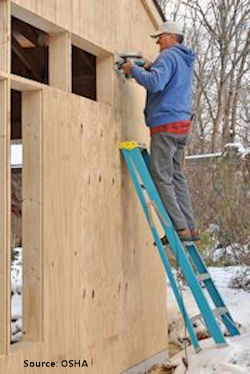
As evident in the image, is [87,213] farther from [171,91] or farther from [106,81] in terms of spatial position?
[171,91]

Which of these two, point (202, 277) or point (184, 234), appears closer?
point (184, 234)

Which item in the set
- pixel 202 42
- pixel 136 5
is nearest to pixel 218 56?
pixel 202 42

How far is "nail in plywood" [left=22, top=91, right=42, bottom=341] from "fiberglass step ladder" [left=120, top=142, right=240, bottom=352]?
1207 mm

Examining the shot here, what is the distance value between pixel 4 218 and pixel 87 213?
1011 mm

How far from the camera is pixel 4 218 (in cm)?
371

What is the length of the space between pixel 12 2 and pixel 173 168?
212 centimetres

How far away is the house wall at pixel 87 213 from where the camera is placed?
4059 millimetres

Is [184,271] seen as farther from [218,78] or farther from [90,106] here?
[218,78]

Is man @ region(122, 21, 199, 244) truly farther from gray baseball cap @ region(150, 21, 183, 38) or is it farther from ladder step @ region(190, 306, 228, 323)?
ladder step @ region(190, 306, 228, 323)

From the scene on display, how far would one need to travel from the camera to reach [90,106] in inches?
187

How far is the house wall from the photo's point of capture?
4.06 m

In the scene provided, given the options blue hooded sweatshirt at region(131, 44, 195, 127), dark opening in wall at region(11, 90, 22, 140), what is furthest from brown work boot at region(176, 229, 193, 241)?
dark opening in wall at region(11, 90, 22, 140)

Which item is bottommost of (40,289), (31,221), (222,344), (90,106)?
(222,344)

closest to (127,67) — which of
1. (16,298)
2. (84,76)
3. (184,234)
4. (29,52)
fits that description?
(84,76)
